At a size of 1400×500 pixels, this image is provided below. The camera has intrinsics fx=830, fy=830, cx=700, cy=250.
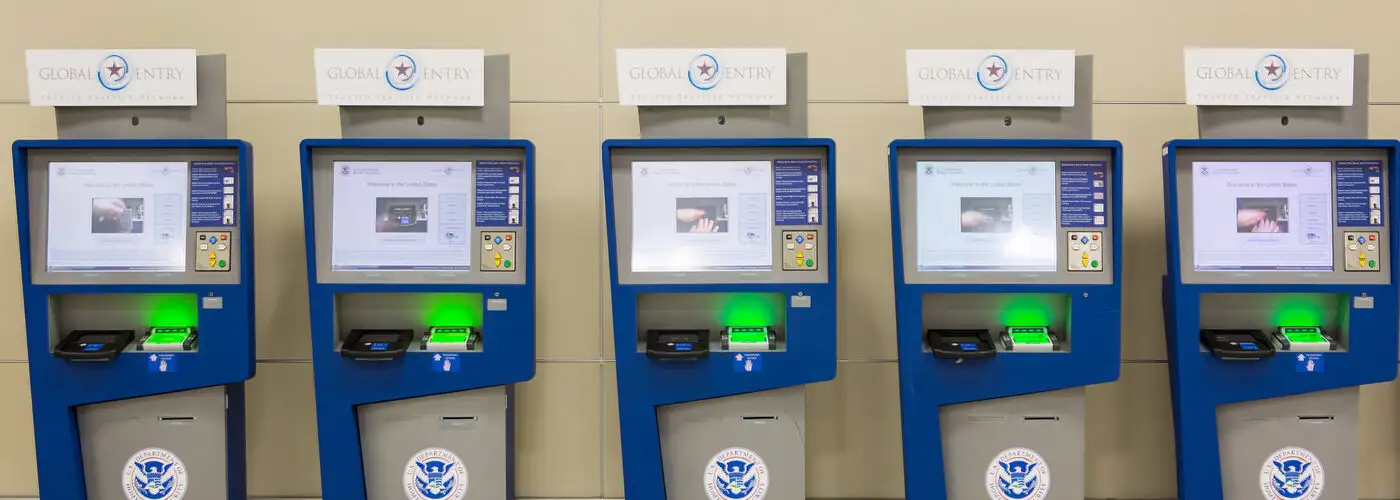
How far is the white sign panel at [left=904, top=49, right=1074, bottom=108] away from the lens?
250cm

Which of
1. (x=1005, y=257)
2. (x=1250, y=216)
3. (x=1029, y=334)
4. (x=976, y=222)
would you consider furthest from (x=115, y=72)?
(x=1250, y=216)

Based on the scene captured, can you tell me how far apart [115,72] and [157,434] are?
45.7 inches

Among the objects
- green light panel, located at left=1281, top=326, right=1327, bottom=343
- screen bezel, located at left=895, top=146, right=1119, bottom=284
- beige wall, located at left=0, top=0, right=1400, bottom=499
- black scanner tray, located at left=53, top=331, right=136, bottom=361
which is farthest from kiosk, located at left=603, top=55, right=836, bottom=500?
black scanner tray, located at left=53, top=331, right=136, bottom=361

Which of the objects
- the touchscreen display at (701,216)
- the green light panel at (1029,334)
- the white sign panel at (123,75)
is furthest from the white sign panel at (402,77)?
the green light panel at (1029,334)

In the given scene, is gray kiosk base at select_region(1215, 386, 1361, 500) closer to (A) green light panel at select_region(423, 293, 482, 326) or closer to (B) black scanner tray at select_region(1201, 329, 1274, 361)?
(B) black scanner tray at select_region(1201, 329, 1274, 361)

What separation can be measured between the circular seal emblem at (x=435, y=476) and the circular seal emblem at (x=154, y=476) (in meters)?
0.77

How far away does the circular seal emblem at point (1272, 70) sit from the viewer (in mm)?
2545

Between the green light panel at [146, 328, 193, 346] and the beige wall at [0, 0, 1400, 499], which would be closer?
the green light panel at [146, 328, 193, 346]

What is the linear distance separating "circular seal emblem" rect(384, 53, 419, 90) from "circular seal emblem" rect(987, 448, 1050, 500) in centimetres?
216

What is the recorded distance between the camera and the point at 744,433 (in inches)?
103

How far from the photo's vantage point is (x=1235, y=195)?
2557 millimetres

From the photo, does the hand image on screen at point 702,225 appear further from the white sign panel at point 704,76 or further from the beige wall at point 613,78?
the beige wall at point 613,78

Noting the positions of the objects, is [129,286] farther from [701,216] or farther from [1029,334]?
[1029,334]

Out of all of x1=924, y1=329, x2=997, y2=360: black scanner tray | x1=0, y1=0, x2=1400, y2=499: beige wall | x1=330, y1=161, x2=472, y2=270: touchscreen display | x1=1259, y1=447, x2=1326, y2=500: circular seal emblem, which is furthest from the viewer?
x1=0, y1=0, x2=1400, y2=499: beige wall
